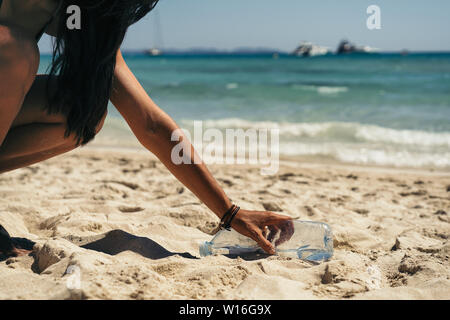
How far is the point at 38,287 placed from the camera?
3.79 ft

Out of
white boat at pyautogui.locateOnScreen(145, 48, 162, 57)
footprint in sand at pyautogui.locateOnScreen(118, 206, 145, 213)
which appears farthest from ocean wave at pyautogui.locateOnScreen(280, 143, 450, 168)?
white boat at pyautogui.locateOnScreen(145, 48, 162, 57)

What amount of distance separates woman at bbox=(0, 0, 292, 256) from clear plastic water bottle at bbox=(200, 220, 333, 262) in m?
0.06

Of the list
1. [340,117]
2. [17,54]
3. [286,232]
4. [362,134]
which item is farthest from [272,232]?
[340,117]

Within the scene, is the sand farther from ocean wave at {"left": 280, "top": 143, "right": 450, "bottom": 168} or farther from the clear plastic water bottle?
ocean wave at {"left": 280, "top": 143, "right": 450, "bottom": 168}

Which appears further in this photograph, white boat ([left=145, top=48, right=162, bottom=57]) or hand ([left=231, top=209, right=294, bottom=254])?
white boat ([left=145, top=48, right=162, bottom=57])

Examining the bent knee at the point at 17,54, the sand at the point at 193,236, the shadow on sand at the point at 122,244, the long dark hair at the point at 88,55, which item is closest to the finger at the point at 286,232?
the sand at the point at 193,236

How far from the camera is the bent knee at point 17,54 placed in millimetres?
1100

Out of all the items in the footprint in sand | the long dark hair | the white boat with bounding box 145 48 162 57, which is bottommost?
the footprint in sand

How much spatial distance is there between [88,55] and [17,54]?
0.23 metres

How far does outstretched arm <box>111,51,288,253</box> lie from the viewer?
1459 millimetres

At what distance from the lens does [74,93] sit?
1314 millimetres

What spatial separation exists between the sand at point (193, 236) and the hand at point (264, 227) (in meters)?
0.08

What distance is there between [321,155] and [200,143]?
4.78ft
